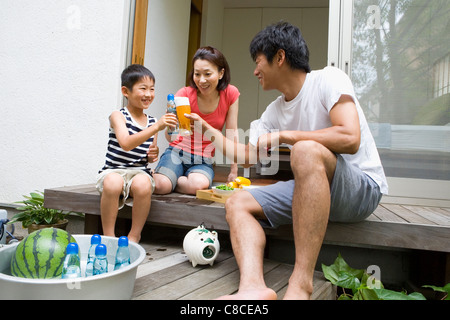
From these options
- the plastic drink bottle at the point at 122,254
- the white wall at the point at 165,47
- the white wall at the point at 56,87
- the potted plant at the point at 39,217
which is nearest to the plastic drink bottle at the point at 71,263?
the plastic drink bottle at the point at 122,254

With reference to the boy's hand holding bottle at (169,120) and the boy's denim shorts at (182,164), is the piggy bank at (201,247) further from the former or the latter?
the boy's denim shorts at (182,164)

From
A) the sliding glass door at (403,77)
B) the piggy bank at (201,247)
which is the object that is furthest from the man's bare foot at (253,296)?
the sliding glass door at (403,77)

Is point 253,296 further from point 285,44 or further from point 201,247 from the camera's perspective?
point 285,44

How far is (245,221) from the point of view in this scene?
A: 1280mm

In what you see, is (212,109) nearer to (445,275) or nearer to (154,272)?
(154,272)

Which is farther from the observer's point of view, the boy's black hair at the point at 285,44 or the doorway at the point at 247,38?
the doorway at the point at 247,38

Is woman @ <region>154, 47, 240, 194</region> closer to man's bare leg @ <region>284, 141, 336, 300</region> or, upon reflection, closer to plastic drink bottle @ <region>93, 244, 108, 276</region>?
plastic drink bottle @ <region>93, 244, 108, 276</region>

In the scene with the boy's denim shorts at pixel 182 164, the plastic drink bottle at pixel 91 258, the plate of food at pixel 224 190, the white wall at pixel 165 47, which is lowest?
the plastic drink bottle at pixel 91 258

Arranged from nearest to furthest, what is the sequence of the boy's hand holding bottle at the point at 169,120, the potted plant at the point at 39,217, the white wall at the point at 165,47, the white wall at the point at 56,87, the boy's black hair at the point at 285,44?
the boy's black hair at the point at 285,44 → the boy's hand holding bottle at the point at 169,120 → the potted plant at the point at 39,217 → the white wall at the point at 56,87 → the white wall at the point at 165,47

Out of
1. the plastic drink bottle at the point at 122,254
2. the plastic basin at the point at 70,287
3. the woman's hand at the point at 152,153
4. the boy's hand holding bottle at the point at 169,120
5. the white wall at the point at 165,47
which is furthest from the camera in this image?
the white wall at the point at 165,47

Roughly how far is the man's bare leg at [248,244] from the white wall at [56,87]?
155 centimetres

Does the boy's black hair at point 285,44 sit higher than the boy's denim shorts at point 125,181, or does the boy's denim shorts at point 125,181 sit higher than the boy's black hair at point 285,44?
the boy's black hair at point 285,44

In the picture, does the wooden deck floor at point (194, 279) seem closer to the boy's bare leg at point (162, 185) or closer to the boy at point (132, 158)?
the boy at point (132, 158)

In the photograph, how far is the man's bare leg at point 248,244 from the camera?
1.00 meters
